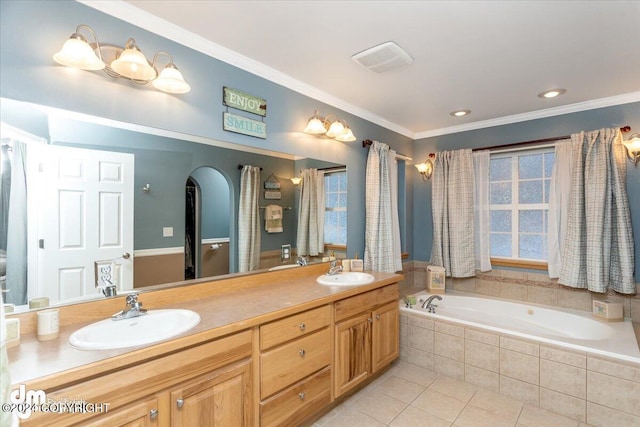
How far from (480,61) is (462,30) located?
46 cm

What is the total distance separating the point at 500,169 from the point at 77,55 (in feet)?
12.6

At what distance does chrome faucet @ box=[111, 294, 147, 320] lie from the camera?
4.80ft

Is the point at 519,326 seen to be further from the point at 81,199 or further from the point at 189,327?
the point at 81,199

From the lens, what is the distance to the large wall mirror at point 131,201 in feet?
4.64

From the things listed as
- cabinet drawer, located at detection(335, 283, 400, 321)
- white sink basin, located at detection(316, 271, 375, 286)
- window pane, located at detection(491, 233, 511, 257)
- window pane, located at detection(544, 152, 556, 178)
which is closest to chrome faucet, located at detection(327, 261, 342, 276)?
white sink basin, located at detection(316, 271, 375, 286)

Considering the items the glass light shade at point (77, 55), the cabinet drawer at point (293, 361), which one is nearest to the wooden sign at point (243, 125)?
the glass light shade at point (77, 55)

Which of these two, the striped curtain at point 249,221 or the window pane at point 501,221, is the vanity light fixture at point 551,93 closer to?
the window pane at point 501,221

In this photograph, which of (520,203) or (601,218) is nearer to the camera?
(601,218)

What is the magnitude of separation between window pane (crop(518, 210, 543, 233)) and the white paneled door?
12.1 ft

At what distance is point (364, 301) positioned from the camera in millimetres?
2322

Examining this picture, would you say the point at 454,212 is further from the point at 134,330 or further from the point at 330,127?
the point at 134,330

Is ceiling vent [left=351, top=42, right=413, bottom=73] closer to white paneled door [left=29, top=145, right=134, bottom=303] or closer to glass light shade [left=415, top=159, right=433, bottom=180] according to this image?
white paneled door [left=29, top=145, right=134, bottom=303]

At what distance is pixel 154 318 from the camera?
5.05 feet

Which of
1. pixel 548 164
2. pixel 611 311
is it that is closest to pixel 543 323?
pixel 611 311
